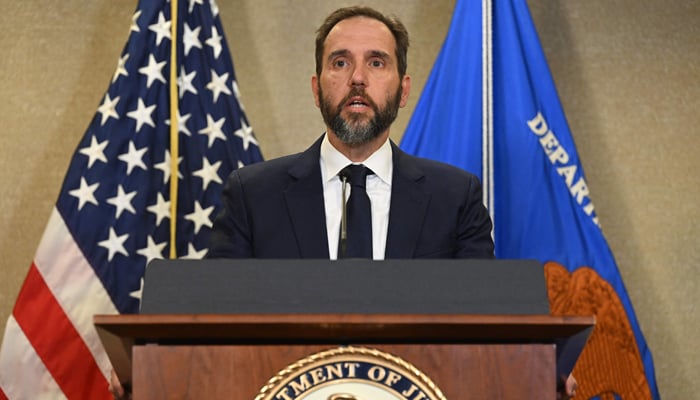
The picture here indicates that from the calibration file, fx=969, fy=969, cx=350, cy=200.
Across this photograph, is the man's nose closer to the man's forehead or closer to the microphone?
the man's forehead

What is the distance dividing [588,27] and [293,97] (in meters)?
1.39

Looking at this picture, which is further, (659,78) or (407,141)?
(659,78)

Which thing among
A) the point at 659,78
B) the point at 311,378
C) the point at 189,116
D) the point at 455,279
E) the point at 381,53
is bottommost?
the point at 311,378

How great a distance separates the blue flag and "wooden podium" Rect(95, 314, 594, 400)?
230 cm

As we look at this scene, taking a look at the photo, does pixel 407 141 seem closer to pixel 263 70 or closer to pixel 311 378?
pixel 263 70

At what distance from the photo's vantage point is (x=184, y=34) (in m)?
Answer: 3.99

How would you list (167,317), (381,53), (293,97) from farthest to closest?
(293,97) → (381,53) → (167,317)

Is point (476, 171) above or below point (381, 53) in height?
above

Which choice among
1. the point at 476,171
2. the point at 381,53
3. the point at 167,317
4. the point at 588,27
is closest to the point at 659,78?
the point at 588,27

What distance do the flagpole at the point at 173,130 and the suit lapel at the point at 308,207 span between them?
4.88ft

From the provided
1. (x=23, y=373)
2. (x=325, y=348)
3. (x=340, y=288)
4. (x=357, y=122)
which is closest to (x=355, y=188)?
(x=357, y=122)

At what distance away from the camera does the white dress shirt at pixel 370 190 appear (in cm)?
225

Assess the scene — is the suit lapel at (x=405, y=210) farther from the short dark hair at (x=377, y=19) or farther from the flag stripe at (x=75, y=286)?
the flag stripe at (x=75, y=286)

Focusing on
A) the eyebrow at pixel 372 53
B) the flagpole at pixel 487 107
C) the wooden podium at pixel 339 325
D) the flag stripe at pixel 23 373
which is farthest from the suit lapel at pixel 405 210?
the flag stripe at pixel 23 373
